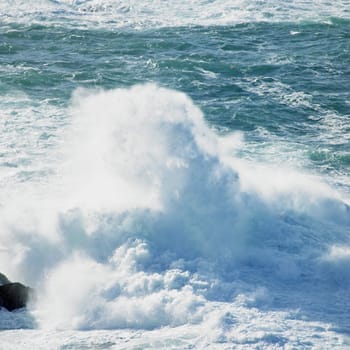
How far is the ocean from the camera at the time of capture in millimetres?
16516

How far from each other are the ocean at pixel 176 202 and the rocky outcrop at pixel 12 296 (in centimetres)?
28

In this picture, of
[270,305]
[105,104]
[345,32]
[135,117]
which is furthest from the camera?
[345,32]

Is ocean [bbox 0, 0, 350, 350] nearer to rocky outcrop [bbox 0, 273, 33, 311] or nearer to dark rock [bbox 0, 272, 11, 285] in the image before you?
rocky outcrop [bbox 0, 273, 33, 311]

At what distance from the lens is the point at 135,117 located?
22844 mm

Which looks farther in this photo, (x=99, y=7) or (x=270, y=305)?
(x=99, y=7)

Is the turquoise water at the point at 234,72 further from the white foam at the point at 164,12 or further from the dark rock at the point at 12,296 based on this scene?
the dark rock at the point at 12,296

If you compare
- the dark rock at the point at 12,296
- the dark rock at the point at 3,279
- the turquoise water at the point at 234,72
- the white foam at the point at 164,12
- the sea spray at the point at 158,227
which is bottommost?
the dark rock at the point at 12,296

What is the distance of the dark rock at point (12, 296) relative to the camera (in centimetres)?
1683

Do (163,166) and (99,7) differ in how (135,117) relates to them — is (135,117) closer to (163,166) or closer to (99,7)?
(163,166)

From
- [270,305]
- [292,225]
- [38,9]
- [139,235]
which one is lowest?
[270,305]

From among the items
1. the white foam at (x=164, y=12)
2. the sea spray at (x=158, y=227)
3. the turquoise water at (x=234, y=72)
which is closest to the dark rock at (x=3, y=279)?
the sea spray at (x=158, y=227)

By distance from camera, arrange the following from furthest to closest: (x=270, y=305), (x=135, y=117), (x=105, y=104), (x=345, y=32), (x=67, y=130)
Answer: (x=345, y=32)
(x=67, y=130)
(x=105, y=104)
(x=135, y=117)
(x=270, y=305)

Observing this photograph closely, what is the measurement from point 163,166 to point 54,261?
15.6ft

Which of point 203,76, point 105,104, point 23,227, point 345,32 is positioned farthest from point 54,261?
point 345,32
